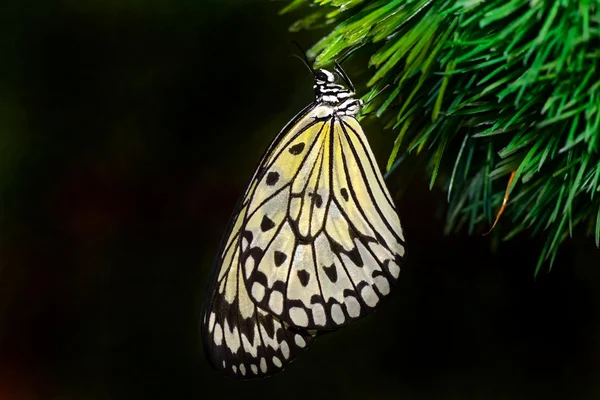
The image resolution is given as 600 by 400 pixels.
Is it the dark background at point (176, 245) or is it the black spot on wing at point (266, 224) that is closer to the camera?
the black spot on wing at point (266, 224)

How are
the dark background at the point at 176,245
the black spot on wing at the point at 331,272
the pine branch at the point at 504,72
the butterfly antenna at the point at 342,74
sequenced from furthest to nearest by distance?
1. the dark background at the point at 176,245
2. the black spot on wing at the point at 331,272
3. the butterfly antenna at the point at 342,74
4. the pine branch at the point at 504,72

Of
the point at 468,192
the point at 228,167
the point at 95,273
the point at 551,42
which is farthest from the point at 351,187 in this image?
the point at 95,273

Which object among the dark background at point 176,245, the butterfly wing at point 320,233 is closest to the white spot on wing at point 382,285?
the butterfly wing at point 320,233

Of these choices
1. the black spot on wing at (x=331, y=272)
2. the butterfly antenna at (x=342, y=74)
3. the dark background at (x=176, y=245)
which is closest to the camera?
the butterfly antenna at (x=342, y=74)

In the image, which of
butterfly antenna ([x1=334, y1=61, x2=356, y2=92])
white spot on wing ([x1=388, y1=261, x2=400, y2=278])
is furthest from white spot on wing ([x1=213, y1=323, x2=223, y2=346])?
butterfly antenna ([x1=334, y1=61, x2=356, y2=92])

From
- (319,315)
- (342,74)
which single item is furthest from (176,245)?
(342,74)

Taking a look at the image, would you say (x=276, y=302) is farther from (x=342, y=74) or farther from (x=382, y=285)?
(x=342, y=74)

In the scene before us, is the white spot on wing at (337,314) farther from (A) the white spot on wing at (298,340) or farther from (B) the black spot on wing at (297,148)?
(B) the black spot on wing at (297,148)

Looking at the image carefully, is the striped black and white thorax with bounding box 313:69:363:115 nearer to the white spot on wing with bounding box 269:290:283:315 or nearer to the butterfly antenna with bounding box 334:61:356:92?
the butterfly antenna with bounding box 334:61:356:92
